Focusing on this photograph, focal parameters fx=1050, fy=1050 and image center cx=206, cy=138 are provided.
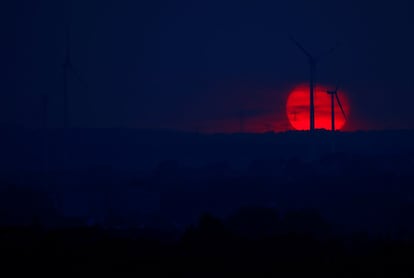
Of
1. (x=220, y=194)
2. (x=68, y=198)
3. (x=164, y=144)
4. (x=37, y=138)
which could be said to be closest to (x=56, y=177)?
(x=68, y=198)

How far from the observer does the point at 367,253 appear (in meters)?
33.3

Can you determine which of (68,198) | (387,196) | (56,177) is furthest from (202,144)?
(387,196)

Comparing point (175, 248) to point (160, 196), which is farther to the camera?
point (160, 196)

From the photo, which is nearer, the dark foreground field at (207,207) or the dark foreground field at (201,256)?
the dark foreground field at (201,256)

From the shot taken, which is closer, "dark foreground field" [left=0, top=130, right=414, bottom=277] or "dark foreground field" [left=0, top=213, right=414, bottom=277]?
"dark foreground field" [left=0, top=213, right=414, bottom=277]

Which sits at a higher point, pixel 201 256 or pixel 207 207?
pixel 201 256

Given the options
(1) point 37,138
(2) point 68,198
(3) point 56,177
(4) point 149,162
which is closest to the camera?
(2) point 68,198

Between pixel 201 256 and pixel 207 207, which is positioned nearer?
pixel 201 256

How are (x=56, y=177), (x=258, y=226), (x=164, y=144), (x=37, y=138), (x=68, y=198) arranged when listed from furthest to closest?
(x=164, y=144)
(x=37, y=138)
(x=56, y=177)
(x=68, y=198)
(x=258, y=226)

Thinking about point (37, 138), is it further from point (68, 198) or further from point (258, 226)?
point (258, 226)

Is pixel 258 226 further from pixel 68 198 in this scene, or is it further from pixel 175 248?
pixel 68 198

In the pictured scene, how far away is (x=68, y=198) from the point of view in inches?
3634

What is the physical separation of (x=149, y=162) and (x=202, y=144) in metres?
25.0

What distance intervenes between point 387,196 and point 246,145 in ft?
328
